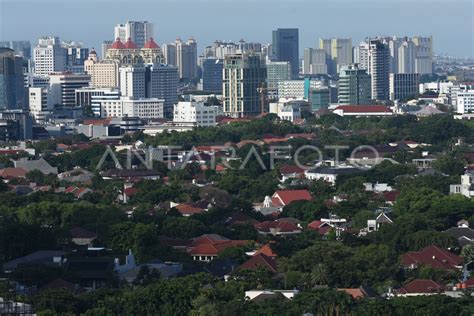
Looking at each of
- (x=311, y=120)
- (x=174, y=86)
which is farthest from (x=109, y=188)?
(x=174, y=86)

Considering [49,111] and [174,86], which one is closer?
[49,111]

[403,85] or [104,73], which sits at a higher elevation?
[104,73]

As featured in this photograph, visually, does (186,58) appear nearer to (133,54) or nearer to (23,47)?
(23,47)

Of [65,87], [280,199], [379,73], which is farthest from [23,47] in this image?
[280,199]

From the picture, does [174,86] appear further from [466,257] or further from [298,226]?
[466,257]

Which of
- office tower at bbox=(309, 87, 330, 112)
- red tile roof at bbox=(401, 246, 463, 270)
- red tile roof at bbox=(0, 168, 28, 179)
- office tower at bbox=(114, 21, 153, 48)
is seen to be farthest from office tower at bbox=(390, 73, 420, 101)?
red tile roof at bbox=(401, 246, 463, 270)

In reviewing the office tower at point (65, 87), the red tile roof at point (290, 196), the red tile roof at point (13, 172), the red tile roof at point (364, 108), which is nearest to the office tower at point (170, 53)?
the office tower at point (65, 87)
